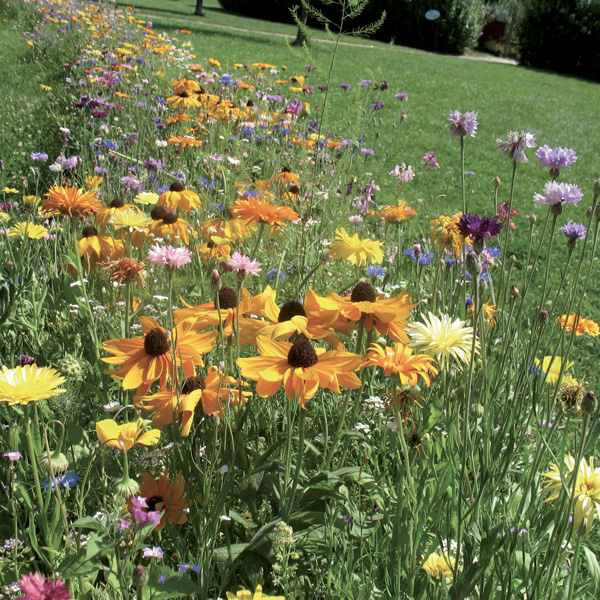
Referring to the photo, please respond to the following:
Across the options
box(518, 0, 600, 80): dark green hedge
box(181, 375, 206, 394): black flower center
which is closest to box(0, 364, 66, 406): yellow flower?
box(181, 375, 206, 394): black flower center

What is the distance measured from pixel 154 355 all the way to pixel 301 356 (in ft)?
1.22

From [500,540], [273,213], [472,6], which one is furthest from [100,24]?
[472,6]

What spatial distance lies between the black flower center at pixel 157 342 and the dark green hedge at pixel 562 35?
2615 centimetres

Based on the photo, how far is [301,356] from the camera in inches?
43.6

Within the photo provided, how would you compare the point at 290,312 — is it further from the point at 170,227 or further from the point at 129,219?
the point at 170,227

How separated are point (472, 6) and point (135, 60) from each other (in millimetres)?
25078

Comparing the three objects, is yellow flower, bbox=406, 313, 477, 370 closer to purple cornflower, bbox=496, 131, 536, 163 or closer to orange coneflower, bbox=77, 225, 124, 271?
purple cornflower, bbox=496, 131, 536, 163

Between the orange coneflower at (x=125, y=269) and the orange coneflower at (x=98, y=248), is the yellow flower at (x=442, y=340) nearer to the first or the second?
the orange coneflower at (x=125, y=269)

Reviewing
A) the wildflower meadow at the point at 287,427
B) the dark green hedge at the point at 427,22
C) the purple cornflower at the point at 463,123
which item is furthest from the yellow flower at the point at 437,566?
the dark green hedge at the point at 427,22

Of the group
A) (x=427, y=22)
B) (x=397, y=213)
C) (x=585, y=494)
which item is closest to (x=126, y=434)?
(x=585, y=494)

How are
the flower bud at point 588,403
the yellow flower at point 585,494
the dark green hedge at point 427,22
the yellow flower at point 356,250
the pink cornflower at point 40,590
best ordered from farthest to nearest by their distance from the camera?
the dark green hedge at point 427,22, the yellow flower at point 356,250, the yellow flower at point 585,494, the flower bud at point 588,403, the pink cornflower at point 40,590

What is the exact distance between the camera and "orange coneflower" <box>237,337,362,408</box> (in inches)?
42.8

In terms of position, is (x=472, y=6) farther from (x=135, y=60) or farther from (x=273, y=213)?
(x=273, y=213)

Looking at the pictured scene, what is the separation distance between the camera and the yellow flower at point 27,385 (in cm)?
95
